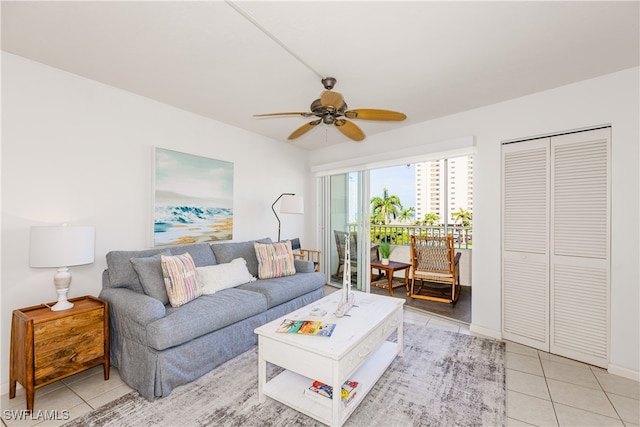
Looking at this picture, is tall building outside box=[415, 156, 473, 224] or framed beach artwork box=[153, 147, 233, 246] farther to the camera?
tall building outside box=[415, 156, 473, 224]

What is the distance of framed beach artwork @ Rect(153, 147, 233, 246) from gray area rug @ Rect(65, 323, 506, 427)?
1536mm

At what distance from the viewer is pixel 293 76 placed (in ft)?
8.13

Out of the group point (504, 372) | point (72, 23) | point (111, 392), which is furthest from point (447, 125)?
point (111, 392)

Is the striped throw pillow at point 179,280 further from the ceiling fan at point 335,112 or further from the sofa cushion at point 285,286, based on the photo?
the ceiling fan at point 335,112

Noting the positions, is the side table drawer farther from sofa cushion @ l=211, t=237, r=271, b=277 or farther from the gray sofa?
sofa cushion @ l=211, t=237, r=271, b=277

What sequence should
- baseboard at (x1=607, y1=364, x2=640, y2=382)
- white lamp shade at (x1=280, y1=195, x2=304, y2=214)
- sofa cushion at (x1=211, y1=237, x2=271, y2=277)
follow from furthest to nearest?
1. white lamp shade at (x1=280, y1=195, x2=304, y2=214)
2. sofa cushion at (x1=211, y1=237, x2=271, y2=277)
3. baseboard at (x1=607, y1=364, x2=640, y2=382)

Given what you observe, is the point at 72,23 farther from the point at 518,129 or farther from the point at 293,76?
the point at 518,129

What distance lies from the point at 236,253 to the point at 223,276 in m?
0.55

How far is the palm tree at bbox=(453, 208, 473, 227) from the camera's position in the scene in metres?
5.56

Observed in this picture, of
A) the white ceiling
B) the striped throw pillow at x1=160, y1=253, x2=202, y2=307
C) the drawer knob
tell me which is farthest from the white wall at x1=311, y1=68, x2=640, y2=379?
the striped throw pillow at x1=160, y1=253, x2=202, y2=307

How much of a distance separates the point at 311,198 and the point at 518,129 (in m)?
3.19

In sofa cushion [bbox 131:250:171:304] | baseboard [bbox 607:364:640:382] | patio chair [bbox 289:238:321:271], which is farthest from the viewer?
patio chair [bbox 289:238:321:271]

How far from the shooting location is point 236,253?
3408 millimetres

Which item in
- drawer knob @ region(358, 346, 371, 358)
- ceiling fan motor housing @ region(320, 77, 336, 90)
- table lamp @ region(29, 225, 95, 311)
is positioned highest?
ceiling fan motor housing @ region(320, 77, 336, 90)
